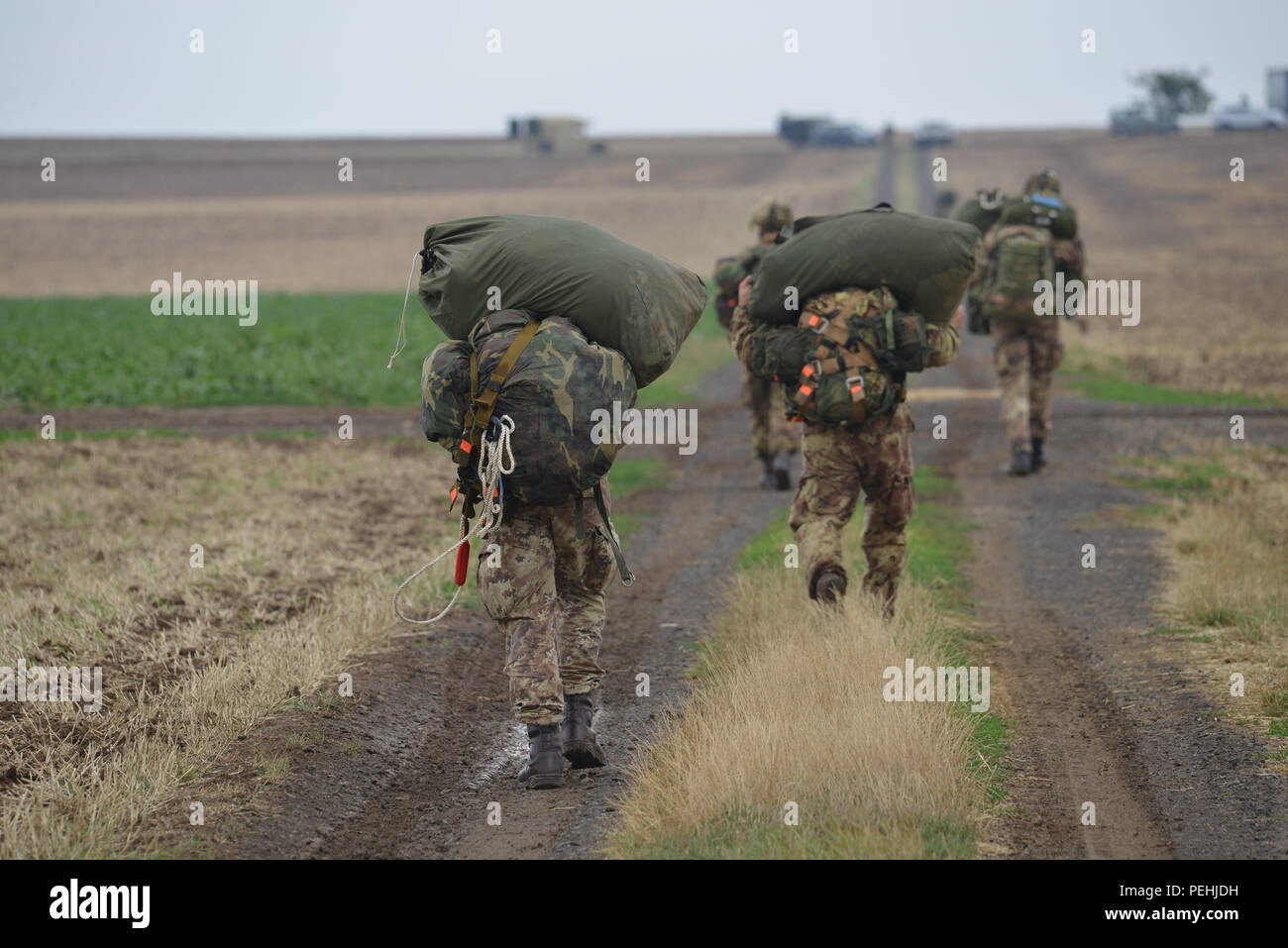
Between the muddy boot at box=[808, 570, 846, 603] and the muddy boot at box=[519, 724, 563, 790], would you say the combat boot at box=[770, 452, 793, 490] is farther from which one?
the muddy boot at box=[519, 724, 563, 790]

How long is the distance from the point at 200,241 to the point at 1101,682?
59.0m

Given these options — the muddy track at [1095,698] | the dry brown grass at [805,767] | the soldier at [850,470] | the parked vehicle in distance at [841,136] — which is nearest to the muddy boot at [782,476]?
the muddy track at [1095,698]

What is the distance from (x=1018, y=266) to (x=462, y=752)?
8.07 metres

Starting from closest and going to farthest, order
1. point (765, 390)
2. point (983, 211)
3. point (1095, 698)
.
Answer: point (1095, 698), point (765, 390), point (983, 211)

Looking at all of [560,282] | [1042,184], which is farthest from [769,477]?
[560,282]

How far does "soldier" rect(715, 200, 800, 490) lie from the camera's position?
11.5 meters

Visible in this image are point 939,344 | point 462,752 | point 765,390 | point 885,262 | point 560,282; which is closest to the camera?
point 560,282

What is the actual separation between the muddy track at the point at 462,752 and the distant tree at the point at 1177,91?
114 metres

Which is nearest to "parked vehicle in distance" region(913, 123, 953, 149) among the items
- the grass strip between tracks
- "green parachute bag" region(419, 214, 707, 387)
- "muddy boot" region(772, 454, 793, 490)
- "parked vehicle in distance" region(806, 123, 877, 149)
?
"parked vehicle in distance" region(806, 123, 877, 149)

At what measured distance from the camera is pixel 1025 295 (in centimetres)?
1296

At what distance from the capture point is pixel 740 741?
18.1 ft

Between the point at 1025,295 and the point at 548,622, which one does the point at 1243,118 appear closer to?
the point at 1025,295

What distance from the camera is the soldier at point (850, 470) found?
7.50m

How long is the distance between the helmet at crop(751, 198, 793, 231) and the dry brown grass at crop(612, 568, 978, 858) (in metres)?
5.22
